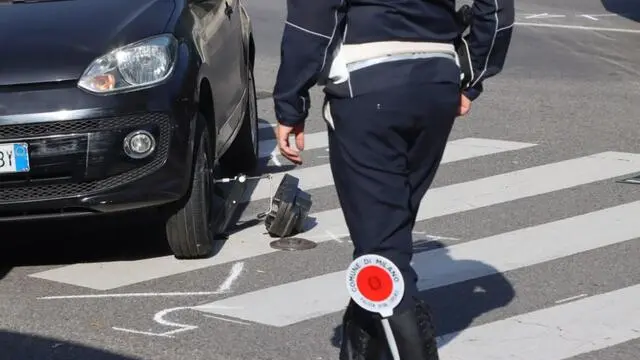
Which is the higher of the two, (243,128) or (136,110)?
(136,110)

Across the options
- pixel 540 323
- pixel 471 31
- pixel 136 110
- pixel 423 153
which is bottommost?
pixel 540 323

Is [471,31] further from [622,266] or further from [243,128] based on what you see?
[243,128]

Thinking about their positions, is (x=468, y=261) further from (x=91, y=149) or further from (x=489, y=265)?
(x=91, y=149)

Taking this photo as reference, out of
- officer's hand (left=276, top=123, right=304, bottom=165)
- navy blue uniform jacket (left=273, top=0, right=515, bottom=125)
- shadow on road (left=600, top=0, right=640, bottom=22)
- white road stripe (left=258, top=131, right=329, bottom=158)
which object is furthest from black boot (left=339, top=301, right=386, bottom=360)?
shadow on road (left=600, top=0, right=640, bottom=22)

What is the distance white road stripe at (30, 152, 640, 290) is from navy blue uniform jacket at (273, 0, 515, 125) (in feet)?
8.61

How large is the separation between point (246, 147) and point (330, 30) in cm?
497

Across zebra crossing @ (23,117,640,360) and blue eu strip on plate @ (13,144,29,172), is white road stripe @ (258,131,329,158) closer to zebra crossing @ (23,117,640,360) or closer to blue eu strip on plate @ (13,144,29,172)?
zebra crossing @ (23,117,640,360)

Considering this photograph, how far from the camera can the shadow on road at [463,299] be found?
608cm

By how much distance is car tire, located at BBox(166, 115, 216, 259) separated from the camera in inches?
280

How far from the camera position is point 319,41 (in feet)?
14.5

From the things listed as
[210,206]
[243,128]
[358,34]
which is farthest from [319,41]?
[243,128]

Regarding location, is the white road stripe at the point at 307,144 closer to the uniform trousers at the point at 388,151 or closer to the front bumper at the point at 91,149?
the front bumper at the point at 91,149

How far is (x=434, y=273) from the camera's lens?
7000 millimetres

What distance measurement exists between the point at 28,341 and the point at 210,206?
1663mm
